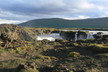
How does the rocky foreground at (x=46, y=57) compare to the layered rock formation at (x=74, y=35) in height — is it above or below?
above

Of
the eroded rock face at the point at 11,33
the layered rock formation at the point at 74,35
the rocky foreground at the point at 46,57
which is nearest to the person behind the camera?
the rocky foreground at the point at 46,57

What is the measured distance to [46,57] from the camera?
75.9 ft

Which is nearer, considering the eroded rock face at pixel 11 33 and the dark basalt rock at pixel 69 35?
the eroded rock face at pixel 11 33

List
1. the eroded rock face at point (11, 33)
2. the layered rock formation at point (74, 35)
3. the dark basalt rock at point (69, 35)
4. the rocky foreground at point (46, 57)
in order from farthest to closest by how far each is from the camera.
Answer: the dark basalt rock at point (69, 35) → the layered rock formation at point (74, 35) → the eroded rock face at point (11, 33) → the rocky foreground at point (46, 57)

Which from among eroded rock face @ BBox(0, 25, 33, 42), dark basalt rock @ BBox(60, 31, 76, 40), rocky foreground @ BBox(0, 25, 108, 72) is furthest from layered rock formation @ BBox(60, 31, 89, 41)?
rocky foreground @ BBox(0, 25, 108, 72)

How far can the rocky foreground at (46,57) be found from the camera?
16.8 metres

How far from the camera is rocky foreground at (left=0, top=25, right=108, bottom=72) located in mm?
16755

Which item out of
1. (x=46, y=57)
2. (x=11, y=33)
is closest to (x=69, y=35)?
(x=11, y=33)

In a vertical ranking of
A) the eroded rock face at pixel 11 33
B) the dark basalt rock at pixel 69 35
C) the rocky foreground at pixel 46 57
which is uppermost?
the eroded rock face at pixel 11 33

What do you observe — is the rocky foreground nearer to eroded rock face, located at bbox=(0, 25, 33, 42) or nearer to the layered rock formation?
eroded rock face, located at bbox=(0, 25, 33, 42)

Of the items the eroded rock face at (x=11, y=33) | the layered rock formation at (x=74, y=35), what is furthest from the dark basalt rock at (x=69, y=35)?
the eroded rock face at (x=11, y=33)

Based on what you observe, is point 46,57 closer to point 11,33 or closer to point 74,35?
point 11,33

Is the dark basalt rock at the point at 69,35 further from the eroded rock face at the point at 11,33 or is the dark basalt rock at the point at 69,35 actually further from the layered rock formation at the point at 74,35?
the eroded rock face at the point at 11,33

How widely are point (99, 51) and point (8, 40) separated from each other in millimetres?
19004
